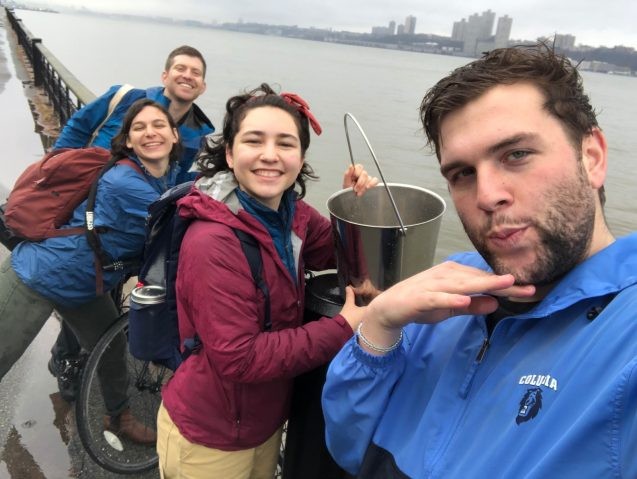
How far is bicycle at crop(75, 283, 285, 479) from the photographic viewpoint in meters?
2.88

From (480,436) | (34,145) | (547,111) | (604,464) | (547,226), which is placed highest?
(547,111)

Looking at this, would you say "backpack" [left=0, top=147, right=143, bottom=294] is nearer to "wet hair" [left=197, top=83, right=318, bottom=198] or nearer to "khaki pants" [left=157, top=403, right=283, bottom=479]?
"wet hair" [left=197, top=83, right=318, bottom=198]

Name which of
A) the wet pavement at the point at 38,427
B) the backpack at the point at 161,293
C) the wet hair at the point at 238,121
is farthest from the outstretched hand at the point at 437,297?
the wet pavement at the point at 38,427

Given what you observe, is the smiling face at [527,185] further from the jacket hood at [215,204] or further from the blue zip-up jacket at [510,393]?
the jacket hood at [215,204]

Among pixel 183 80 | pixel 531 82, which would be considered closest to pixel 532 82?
pixel 531 82

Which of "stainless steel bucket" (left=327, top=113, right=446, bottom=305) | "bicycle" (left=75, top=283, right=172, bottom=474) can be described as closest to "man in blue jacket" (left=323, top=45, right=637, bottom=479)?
"stainless steel bucket" (left=327, top=113, right=446, bottom=305)

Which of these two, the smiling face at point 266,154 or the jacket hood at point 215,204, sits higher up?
the smiling face at point 266,154

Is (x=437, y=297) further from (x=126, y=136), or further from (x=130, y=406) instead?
(x=130, y=406)

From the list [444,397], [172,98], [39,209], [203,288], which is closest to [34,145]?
[172,98]

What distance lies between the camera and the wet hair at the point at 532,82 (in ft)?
4.15

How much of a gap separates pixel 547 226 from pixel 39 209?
8.12ft

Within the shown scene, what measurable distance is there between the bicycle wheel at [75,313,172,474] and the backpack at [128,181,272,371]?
0.79 meters

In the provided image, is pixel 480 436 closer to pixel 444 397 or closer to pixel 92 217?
pixel 444 397

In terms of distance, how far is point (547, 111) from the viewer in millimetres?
1256
